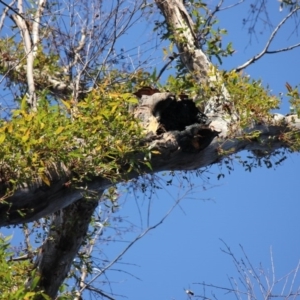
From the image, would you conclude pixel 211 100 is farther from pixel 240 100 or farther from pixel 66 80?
pixel 66 80

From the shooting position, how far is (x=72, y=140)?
3.90 meters

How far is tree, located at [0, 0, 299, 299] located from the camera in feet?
12.2

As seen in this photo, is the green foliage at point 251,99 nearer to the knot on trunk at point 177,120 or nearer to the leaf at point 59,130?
the knot on trunk at point 177,120

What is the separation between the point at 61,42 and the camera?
20.1ft

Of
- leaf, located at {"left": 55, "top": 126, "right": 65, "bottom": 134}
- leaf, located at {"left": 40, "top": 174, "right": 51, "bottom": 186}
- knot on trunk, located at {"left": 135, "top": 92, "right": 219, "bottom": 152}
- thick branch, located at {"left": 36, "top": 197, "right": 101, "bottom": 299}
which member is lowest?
leaf, located at {"left": 40, "top": 174, "right": 51, "bottom": 186}

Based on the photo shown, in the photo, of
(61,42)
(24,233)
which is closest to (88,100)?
(61,42)

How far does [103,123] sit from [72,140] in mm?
259

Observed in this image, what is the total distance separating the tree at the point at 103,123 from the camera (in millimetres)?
3730

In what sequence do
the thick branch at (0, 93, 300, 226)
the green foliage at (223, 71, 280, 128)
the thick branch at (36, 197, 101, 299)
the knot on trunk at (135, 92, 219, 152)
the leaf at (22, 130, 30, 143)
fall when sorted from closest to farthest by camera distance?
the leaf at (22, 130, 30, 143)
the thick branch at (0, 93, 300, 226)
the knot on trunk at (135, 92, 219, 152)
the green foliage at (223, 71, 280, 128)
the thick branch at (36, 197, 101, 299)

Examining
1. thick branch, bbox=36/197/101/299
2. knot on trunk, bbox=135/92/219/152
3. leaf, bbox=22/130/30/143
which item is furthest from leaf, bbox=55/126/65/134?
thick branch, bbox=36/197/101/299

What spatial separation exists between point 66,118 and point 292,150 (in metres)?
2.38

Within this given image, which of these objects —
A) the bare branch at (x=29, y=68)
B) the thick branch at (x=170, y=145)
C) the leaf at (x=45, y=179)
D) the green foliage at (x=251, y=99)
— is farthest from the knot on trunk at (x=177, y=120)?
the bare branch at (x=29, y=68)

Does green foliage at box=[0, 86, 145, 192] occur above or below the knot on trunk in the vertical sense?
below

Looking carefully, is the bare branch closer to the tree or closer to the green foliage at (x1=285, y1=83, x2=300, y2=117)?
the tree
